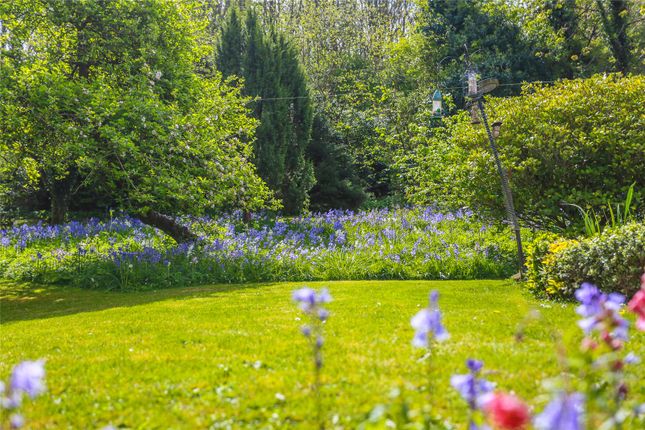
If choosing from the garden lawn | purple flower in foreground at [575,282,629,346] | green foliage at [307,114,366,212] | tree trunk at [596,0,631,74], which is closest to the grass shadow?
the garden lawn

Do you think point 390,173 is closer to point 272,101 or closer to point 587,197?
point 272,101

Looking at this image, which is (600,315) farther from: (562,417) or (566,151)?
(566,151)

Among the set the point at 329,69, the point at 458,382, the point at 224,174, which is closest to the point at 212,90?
the point at 224,174

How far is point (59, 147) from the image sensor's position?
1000 centimetres

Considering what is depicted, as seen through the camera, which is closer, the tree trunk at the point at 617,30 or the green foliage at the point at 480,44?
the tree trunk at the point at 617,30

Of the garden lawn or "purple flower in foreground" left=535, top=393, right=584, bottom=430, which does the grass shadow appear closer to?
the garden lawn

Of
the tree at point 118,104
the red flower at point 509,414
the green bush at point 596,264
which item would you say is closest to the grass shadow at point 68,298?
the tree at point 118,104

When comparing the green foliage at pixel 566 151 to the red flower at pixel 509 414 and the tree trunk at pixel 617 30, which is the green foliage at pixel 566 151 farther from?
the tree trunk at pixel 617 30

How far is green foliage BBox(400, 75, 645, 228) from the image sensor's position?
913 cm

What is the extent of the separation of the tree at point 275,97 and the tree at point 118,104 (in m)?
5.27

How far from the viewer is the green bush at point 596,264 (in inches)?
247

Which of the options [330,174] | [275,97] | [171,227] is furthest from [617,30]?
[171,227]

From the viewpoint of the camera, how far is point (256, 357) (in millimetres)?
4387

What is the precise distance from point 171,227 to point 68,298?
149 inches
